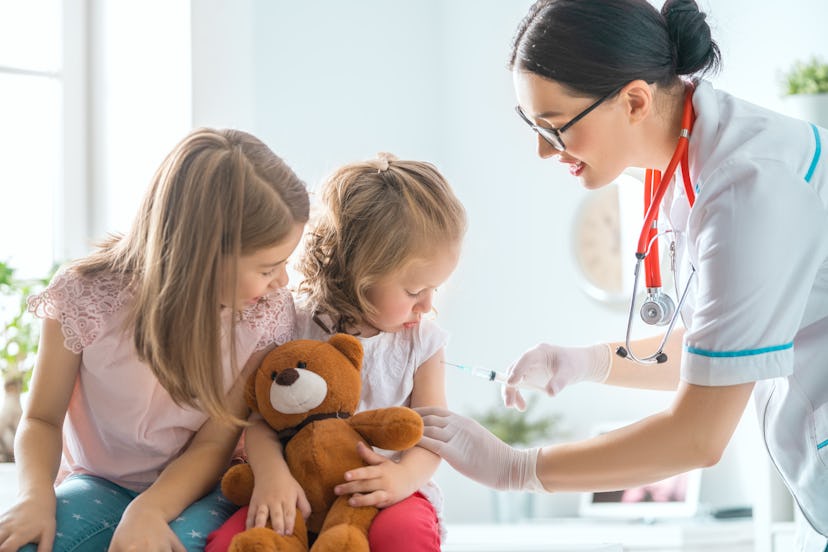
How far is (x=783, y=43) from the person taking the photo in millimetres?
3199

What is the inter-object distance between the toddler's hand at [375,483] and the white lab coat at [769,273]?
1.29ft

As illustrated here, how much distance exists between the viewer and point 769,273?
3.84ft

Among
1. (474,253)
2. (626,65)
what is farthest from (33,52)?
(626,65)

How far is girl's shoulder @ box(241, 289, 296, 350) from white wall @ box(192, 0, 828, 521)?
1.76 metres

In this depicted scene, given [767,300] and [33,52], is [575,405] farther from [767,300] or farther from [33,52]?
[767,300]

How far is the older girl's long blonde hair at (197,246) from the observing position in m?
1.28

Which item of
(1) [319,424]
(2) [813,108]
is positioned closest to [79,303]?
(1) [319,424]

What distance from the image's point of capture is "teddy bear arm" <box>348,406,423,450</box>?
130 cm

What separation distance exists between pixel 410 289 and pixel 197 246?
33 cm

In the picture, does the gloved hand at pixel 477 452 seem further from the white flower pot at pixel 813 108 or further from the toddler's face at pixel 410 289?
the white flower pot at pixel 813 108

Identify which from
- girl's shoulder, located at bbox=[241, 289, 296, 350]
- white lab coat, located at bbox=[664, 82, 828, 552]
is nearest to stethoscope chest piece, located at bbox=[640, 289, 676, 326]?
white lab coat, located at bbox=[664, 82, 828, 552]

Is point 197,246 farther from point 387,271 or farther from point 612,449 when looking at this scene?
point 612,449

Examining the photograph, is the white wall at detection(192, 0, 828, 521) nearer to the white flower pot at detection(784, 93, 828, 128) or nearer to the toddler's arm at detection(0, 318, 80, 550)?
the white flower pot at detection(784, 93, 828, 128)

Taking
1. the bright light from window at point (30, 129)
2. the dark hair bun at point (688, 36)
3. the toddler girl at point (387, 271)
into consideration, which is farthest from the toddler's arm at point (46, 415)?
the bright light from window at point (30, 129)
